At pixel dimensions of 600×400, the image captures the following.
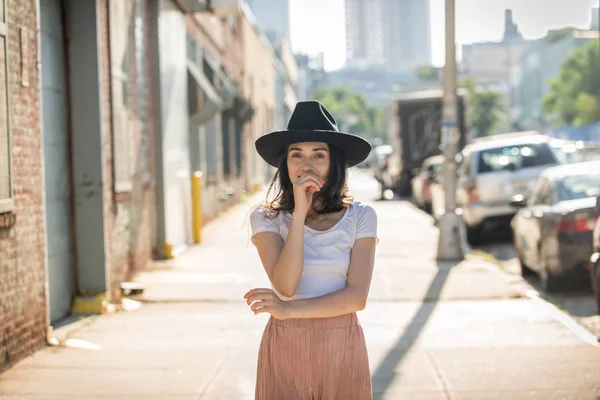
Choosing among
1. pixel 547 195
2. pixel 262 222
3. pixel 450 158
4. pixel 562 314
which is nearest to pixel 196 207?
pixel 450 158

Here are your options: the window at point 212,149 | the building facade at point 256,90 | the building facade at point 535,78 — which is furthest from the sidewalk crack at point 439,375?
the building facade at point 535,78

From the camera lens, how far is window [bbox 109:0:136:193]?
10.4m

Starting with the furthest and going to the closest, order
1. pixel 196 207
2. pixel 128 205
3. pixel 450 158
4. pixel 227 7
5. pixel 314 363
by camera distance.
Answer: pixel 227 7, pixel 196 207, pixel 450 158, pixel 128 205, pixel 314 363

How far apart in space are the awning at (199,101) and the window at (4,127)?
10311mm

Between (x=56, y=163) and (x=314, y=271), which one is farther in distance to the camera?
(x=56, y=163)

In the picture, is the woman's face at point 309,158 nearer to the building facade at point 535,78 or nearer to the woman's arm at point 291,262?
the woman's arm at point 291,262

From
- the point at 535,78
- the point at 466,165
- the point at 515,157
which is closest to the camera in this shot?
the point at 515,157

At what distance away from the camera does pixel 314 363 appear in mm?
3250

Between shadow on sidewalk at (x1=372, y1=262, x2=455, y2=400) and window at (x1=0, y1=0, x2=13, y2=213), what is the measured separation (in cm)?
300

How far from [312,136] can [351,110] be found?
136817mm

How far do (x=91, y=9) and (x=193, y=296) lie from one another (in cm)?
343

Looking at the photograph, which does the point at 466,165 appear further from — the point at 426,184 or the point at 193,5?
the point at 426,184

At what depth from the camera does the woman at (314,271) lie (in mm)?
3223

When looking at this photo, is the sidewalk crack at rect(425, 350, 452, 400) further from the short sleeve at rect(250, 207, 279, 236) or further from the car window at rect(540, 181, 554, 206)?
the car window at rect(540, 181, 554, 206)
